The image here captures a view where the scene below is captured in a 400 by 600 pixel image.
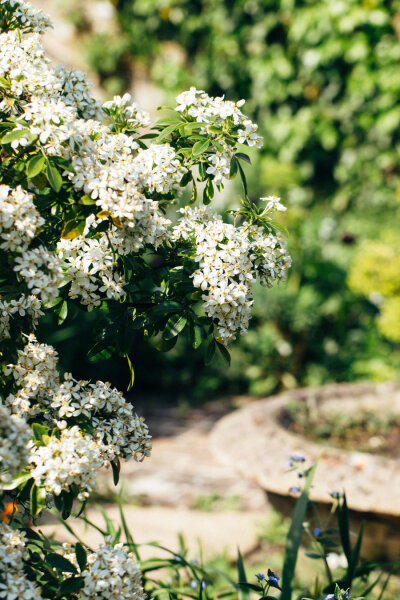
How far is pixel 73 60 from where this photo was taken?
7.32 m

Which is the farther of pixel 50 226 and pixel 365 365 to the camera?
pixel 365 365

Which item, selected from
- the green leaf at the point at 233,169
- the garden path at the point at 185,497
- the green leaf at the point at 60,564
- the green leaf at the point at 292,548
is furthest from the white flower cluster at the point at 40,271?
the garden path at the point at 185,497

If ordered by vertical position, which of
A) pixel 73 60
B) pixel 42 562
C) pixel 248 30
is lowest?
pixel 42 562

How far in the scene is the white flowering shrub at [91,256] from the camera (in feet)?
3.64

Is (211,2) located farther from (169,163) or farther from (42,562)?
(42,562)

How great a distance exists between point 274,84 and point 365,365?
2.98m

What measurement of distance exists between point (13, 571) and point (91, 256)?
60 cm

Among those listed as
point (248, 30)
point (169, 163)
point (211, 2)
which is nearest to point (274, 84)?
point (248, 30)

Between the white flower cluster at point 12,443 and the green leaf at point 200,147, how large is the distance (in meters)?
0.63

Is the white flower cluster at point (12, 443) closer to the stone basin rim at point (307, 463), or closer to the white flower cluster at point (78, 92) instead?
the white flower cluster at point (78, 92)

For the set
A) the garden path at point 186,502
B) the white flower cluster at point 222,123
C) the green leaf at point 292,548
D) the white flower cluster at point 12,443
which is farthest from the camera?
the garden path at point 186,502

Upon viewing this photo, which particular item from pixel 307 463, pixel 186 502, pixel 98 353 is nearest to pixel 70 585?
pixel 98 353

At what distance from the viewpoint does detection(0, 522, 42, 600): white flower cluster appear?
105 centimetres

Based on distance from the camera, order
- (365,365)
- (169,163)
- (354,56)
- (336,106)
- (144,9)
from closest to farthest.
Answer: (169,163) → (365,365) → (354,56) → (336,106) → (144,9)
